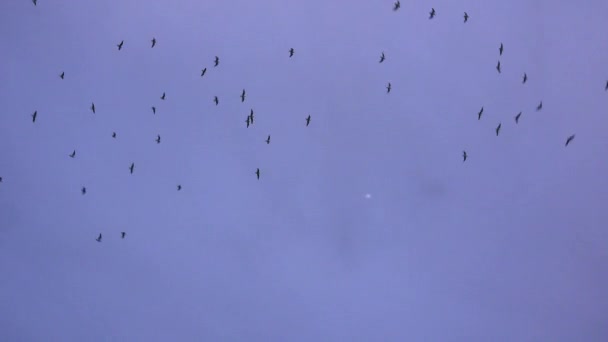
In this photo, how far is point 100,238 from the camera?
28688 millimetres

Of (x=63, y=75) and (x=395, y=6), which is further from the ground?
(x=395, y=6)

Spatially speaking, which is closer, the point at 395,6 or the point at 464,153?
the point at 395,6

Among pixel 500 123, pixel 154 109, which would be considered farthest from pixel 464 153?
pixel 154 109

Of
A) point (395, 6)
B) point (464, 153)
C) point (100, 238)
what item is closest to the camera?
point (395, 6)

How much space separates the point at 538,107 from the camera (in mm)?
25469

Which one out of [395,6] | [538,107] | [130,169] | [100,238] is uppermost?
[395,6]

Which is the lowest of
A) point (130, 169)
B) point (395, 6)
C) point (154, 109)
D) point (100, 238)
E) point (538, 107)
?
point (100, 238)

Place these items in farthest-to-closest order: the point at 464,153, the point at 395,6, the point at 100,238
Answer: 1. the point at 100,238
2. the point at 464,153
3. the point at 395,6

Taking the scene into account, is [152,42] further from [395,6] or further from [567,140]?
[567,140]

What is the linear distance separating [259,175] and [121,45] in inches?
347

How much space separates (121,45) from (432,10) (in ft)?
46.4

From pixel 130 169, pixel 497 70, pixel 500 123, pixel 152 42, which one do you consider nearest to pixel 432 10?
pixel 497 70

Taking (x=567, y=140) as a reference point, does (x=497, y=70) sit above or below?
above

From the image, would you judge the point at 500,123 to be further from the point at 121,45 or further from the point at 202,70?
the point at 121,45
